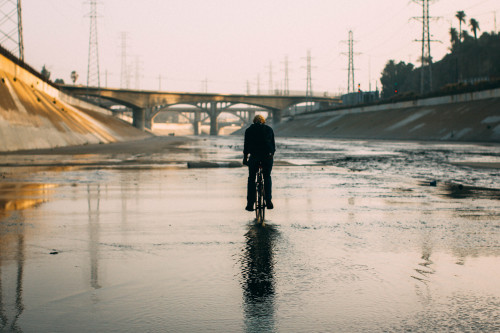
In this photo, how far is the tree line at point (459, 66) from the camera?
5221 inches

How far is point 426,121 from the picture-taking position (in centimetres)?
7369

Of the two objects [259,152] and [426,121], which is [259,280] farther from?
[426,121]

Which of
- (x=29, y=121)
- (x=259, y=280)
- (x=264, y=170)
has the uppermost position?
(x=29, y=121)

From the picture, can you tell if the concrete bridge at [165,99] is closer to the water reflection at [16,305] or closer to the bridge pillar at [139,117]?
the bridge pillar at [139,117]

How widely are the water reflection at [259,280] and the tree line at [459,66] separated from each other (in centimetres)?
10516

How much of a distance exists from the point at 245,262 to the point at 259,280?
0.82 metres

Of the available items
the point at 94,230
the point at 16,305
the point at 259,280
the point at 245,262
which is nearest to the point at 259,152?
the point at 94,230

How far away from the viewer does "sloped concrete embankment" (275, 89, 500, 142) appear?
2342 inches

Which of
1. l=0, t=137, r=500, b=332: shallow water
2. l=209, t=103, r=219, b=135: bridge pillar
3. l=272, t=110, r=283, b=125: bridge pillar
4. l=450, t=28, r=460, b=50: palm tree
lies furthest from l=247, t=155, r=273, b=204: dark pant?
l=209, t=103, r=219, b=135: bridge pillar

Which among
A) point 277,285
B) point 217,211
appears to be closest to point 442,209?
point 217,211

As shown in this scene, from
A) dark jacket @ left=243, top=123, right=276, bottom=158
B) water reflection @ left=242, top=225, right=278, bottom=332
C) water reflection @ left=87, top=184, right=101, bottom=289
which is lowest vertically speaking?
water reflection @ left=242, top=225, right=278, bottom=332

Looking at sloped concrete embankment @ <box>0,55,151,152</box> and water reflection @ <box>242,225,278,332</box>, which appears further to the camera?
sloped concrete embankment @ <box>0,55,151,152</box>

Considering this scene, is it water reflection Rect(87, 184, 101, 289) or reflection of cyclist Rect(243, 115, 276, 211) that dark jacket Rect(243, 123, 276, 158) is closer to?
reflection of cyclist Rect(243, 115, 276, 211)

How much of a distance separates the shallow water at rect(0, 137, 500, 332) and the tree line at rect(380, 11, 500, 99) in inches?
4015
